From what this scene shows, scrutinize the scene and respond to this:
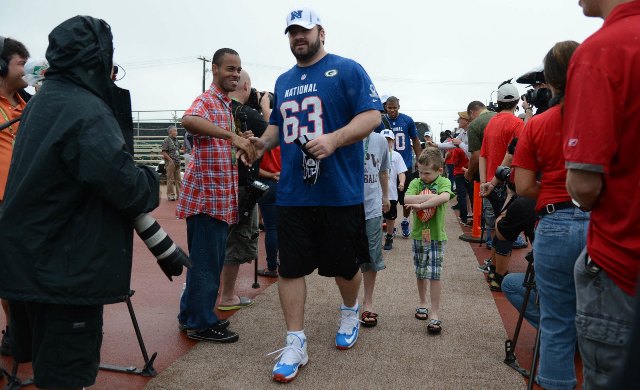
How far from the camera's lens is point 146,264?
652 centimetres

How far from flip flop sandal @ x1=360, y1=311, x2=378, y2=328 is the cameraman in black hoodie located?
7.76 feet

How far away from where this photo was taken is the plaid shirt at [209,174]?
12.0 ft

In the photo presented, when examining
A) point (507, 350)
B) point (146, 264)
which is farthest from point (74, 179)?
point (146, 264)

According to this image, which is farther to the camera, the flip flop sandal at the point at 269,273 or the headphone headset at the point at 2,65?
the flip flop sandal at the point at 269,273

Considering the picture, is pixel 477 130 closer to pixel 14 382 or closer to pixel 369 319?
pixel 369 319

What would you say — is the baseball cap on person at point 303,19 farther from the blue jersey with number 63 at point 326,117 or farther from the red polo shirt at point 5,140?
the red polo shirt at point 5,140

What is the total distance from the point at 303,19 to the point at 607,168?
2.40 meters

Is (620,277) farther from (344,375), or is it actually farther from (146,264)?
(146,264)

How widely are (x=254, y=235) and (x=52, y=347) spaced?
2.54 meters

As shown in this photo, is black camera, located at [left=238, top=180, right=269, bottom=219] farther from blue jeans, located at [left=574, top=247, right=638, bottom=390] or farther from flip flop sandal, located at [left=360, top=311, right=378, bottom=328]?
blue jeans, located at [left=574, top=247, right=638, bottom=390]

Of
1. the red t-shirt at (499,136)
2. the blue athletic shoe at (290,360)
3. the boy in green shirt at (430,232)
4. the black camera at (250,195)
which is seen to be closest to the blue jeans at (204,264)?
the black camera at (250,195)

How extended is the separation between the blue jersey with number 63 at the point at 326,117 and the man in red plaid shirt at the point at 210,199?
1.35 feet

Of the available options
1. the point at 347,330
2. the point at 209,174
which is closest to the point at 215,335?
the point at 347,330

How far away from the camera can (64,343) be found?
85.2 inches
